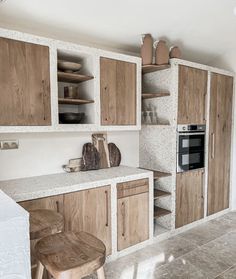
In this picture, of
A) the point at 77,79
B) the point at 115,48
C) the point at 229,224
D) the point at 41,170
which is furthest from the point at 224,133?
the point at 41,170

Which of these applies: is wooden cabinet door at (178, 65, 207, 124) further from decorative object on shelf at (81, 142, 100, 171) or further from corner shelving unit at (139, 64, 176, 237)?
decorative object on shelf at (81, 142, 100, 171)

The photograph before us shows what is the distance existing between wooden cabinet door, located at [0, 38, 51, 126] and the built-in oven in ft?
5.41

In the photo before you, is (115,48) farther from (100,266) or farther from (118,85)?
(100,266)

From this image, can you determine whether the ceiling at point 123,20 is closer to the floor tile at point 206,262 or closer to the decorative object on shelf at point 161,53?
the decorative object on shelf at point 161,53

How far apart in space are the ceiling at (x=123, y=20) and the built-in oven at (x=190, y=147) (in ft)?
3.80

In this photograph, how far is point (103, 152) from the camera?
9.78 ft

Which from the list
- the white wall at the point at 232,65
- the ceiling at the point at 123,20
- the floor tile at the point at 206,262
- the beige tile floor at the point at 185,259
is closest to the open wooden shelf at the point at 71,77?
the ceiling at the point at 123,20

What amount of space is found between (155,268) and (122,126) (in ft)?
4.83

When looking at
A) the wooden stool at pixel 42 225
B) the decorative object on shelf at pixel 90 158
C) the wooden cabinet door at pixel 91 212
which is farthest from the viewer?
the decorative object on shelf at pixel 90 158

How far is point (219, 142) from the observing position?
361 centimetres

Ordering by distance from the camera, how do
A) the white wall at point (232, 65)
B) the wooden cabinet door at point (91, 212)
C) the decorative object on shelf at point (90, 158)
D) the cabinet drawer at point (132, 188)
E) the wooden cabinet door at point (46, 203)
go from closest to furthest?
the wooden cabinet door at point (46, 203) → the wooden cabinet door at point (91, 212) → the cabinet drawer at point (132, 188) → the decorative object on shelf at point (90, 158) → the white wall at point (232, 65)

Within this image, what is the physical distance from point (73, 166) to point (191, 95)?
5.64ft

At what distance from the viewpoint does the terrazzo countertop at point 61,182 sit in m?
1.99

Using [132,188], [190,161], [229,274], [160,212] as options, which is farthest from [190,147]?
[229,274]
